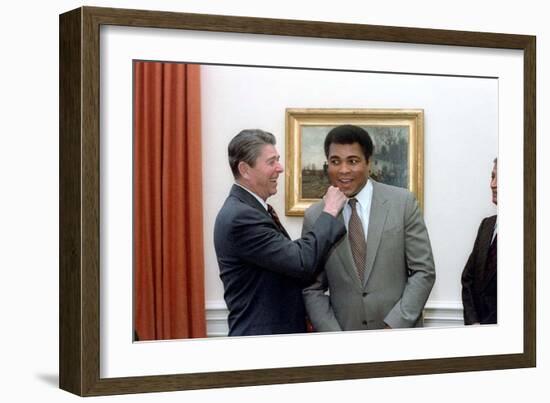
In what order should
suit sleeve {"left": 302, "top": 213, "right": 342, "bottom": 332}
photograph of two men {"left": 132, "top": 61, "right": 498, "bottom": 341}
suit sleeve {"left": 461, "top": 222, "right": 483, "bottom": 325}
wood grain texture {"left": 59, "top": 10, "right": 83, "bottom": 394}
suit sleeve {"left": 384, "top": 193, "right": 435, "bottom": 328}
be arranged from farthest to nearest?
1. suit sleeve {"left": 461, "top": 222, "right": 483, "bottom": 325}
2. suit sleeve {"left": 384, "top": 193, "right": 435, "bottom": 328}
3. suit sleeve {"left": 302, "top": 213, "right": 342, "bottom": 332}
4. photograph of two men {"left": 132, "top": 61, "right": 498, "bottom": 341}
5. wood grain texture {"left": 59, "top": 10, "right": 83, "bottom": 394}

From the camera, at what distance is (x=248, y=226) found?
4246 mm

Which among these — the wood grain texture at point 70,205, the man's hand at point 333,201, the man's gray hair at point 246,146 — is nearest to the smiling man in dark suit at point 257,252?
the man's gray hair at point 246,146

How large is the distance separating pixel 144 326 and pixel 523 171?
1450mm

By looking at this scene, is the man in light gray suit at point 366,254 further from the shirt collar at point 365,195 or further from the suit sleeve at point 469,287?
the suit sleeve at point 469,287

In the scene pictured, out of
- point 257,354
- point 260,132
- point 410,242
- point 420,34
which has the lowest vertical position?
point 257,354

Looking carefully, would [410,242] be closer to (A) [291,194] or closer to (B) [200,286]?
(A) [291,194]

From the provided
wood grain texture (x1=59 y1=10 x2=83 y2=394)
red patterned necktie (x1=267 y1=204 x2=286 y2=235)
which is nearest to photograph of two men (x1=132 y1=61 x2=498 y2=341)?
red patterned necktie (x1=267 y1=204 x2=286 y2=235)

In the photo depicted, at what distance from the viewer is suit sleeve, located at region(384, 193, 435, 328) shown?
4.48 metres

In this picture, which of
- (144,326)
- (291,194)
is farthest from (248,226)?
(144,326)

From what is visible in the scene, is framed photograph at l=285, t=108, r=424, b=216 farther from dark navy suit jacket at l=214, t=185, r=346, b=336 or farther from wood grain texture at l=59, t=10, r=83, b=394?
wood grain texture at l=59, t=10, r=83, b=394

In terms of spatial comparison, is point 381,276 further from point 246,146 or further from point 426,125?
point 246,146

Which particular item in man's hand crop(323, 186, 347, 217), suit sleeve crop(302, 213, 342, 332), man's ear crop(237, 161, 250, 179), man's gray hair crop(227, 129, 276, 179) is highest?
man's gray hair crop(227, 129, 276, 179)

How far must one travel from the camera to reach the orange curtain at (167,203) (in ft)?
13.4

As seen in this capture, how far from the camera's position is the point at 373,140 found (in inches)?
174
